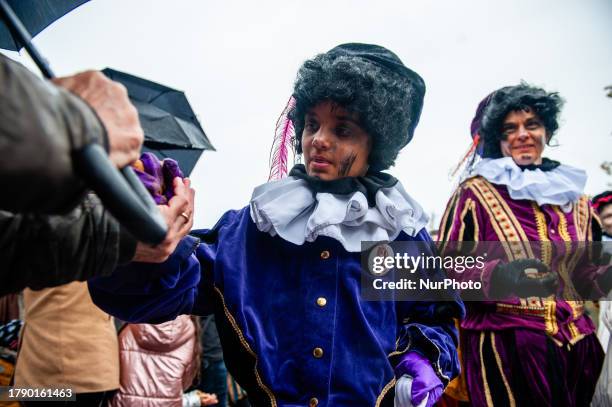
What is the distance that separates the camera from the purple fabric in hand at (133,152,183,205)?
1111 millimetres

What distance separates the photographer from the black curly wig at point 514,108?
332 cm

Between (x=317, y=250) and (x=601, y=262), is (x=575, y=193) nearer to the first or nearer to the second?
(x=601, y=262)

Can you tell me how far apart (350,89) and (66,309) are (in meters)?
1.89

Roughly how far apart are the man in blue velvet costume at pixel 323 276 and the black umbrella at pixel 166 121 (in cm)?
151

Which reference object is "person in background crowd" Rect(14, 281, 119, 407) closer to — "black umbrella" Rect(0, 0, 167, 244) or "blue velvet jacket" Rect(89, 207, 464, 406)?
"blue velvet jacket" Rect(89, 207, 464, 406)

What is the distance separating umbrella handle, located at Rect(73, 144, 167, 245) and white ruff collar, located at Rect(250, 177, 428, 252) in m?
0.92

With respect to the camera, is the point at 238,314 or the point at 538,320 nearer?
the point at 238,314

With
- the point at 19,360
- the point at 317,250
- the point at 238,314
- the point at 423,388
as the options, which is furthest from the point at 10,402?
the point at 423,388

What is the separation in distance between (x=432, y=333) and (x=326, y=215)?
0.59 meters

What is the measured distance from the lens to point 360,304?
5.34 ft

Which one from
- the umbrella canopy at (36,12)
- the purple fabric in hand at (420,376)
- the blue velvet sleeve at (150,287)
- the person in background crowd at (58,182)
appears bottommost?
the purple fabric in hand at (420,376)

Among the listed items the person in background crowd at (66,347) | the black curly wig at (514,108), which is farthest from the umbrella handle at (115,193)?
the black curly wig at (514,108)

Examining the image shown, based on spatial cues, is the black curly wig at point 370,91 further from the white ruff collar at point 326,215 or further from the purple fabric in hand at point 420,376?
the purple fabric in hand at point 420,376

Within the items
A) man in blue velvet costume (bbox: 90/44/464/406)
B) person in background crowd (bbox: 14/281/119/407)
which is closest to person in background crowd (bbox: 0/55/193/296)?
man in blue velvet costume (bbox: 90/44/464/406)
